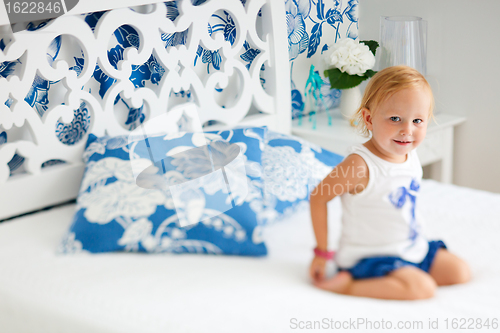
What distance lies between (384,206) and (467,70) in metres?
1.25

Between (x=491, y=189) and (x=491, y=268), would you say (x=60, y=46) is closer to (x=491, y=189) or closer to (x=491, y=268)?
(x=491, y=268)

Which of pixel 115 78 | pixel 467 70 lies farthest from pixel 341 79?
pixel 115 78

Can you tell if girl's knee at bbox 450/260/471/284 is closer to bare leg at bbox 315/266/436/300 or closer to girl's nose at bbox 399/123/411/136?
bare leg at bbox 315/266/436/300

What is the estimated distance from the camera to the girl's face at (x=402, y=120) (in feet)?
3.11

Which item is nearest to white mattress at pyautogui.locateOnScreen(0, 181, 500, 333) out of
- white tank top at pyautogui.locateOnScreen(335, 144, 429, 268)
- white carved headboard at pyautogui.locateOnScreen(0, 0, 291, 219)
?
white tank top at pyautogui.locateOnScreen(335, 144, 429, 268)

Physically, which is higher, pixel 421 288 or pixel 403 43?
pixel 403 43

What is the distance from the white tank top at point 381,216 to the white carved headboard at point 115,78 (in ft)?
2.76

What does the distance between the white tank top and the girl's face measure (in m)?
0.04

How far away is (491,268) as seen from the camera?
103 centimetres

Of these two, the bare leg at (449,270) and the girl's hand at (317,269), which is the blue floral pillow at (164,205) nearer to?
the girl's hand at (317,269)

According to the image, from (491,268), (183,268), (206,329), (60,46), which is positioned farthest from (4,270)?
(491,268)

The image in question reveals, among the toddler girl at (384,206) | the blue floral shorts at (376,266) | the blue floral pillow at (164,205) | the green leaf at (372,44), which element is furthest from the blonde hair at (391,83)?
the green leaf at (372,44)

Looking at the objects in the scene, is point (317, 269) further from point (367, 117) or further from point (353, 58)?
point (353, 58)

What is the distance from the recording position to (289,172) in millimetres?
1417
